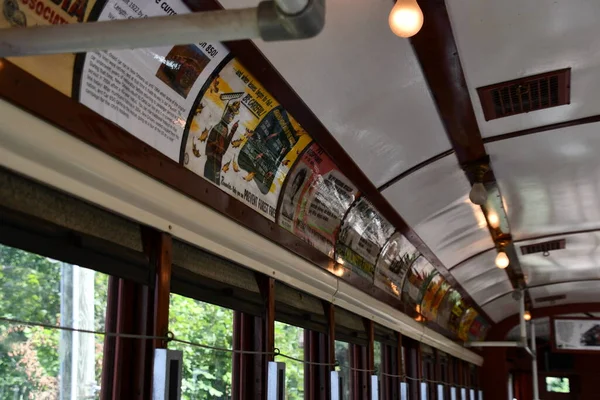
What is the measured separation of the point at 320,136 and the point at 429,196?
6.77 feet

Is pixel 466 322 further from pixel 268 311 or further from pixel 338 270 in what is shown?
pixel 268 311

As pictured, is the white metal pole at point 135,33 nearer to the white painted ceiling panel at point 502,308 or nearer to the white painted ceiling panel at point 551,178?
the white painted ceiling panel at point 551,178

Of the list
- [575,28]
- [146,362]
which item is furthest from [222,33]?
[575,28]

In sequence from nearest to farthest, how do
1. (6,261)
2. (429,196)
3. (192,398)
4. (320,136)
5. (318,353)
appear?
(6,261) < (192,398) < (320,136) < (318,353) < (429,196)

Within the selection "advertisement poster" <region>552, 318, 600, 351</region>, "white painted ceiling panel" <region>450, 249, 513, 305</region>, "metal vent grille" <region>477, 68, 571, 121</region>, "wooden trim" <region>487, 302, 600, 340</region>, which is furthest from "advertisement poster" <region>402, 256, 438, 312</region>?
"advertisement poster" <region>552, 318, 600, 351</region>

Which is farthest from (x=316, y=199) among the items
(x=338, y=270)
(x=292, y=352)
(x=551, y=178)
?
(x=551, y=178)

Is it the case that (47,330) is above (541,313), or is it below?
below

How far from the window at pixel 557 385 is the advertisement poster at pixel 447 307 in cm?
707

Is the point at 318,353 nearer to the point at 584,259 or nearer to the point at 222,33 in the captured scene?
the point at 222,33

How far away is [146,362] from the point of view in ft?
8.48

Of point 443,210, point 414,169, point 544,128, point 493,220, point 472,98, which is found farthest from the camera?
point 493,220

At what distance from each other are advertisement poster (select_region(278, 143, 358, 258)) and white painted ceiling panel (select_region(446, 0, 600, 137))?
107cm

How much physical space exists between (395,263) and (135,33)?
5.92m

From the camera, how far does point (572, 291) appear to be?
1201 cm
